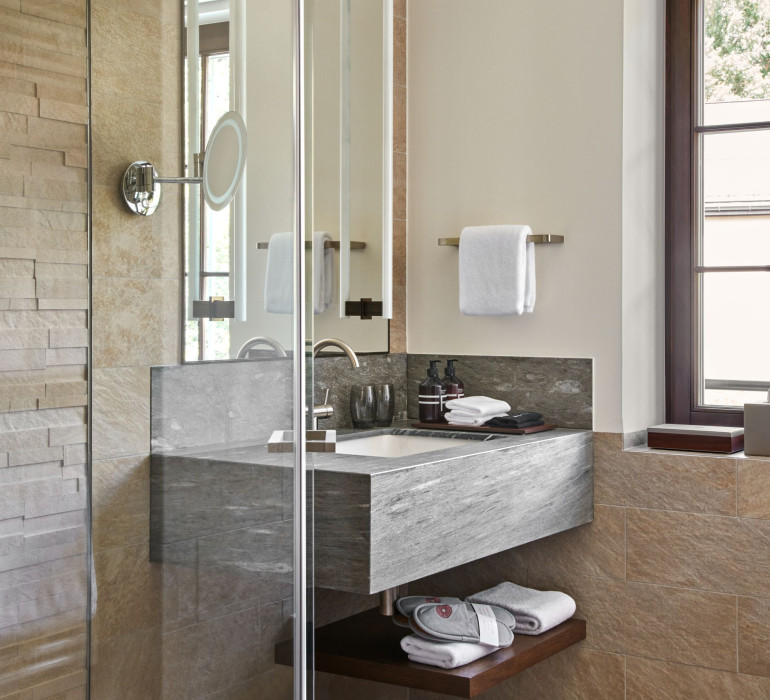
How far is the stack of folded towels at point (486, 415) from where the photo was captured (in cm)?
256

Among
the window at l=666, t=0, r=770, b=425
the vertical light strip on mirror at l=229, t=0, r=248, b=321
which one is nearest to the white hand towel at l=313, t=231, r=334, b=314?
the vertical light strip on mirror at l=229, t=0, r=248, b=321

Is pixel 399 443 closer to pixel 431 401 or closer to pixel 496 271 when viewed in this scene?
pixel 431 401

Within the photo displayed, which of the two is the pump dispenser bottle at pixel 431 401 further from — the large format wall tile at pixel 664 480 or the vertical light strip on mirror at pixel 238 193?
the vertical light strip on mirror at pixel 238 193

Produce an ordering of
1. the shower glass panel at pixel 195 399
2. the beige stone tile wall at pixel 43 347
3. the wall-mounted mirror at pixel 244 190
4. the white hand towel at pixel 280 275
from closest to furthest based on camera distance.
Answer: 1. the beige stone tile wall at pixel 43 347
2. the shower glass panel at pixel 195 399
3. the wall-mounted mirror at pixel 244 190
4. the white hand towel at pixel 280 275

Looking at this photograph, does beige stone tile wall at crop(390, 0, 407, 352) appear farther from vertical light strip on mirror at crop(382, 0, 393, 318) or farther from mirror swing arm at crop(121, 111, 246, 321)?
mirror swing arm at crop(121, 111, 246, 321)

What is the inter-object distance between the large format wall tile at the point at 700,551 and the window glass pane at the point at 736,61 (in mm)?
1171

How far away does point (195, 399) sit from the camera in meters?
1.12

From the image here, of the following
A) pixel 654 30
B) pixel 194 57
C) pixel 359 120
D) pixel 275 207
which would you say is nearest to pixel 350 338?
pixel 359 120

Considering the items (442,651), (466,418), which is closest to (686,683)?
(442,651)

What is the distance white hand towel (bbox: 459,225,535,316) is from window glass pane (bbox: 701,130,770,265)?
56 cm

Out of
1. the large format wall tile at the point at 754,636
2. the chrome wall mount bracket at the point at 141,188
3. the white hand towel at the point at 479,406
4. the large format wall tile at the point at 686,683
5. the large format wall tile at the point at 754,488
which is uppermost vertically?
the chrome wall mount bracket at the point at 141,188

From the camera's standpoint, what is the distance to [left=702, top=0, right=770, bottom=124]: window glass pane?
271 centimetres

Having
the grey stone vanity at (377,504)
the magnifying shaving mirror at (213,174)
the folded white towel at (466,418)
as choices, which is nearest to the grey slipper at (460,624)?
the grey stone vanity at (377,504)

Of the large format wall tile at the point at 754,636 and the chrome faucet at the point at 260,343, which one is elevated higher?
the chrome faucet at the point at 260,343
